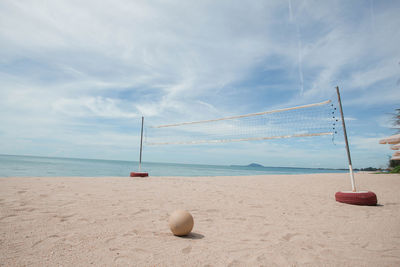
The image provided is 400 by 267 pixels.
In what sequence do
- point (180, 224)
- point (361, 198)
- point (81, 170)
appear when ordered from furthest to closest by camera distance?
1. point (81, 170)
2. point (361, 198)
3. point (180, 224)

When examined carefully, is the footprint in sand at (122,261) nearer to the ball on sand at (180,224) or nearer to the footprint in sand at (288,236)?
the ball on sand at (180,224)

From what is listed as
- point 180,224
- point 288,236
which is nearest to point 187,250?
point 180,224

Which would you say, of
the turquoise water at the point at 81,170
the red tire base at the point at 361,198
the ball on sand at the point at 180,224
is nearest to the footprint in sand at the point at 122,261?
the ball on sand at the point at 180,224

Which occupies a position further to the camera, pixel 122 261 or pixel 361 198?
pixel 361 198

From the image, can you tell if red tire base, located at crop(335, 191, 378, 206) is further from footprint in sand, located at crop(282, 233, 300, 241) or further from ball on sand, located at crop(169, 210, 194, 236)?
ball on sand, located at crop(169, 210, 194, 236)

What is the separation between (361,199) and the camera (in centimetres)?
508

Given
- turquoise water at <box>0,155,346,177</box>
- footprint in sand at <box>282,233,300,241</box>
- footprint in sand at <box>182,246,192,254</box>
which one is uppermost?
turquoise water at <box>0,155,346,177</box>

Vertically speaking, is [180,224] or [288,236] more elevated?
[180,224]

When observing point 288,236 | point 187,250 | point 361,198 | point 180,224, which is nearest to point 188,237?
point 180,224

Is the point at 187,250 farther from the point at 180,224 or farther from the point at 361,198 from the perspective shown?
the point at 361,198

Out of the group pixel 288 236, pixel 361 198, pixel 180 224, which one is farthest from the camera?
pixel 361 198

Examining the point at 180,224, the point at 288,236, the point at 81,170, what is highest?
the point at 81,170

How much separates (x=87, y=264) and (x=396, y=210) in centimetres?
634

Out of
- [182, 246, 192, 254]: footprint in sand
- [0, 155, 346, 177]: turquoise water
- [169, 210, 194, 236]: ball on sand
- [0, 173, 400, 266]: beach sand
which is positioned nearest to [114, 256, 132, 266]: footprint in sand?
[0, 173, 400, 266]: beach sand
